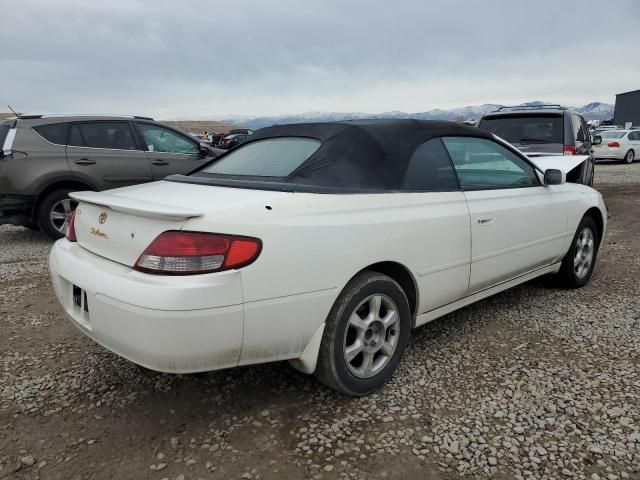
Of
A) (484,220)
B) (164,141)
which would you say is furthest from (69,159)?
(484,220)

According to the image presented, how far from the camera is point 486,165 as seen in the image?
3752mm

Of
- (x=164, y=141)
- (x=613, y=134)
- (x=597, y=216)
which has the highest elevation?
(x=613, y=134)

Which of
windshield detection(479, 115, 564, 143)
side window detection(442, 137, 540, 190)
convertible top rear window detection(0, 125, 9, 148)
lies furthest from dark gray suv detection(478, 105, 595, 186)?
convertible top rear window detection(0, 125, 9, 148)

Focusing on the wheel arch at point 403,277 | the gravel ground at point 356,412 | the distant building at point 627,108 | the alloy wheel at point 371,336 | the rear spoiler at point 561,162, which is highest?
the distant building at point 627,108

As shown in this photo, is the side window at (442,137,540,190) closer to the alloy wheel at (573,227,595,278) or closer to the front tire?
the alloy wheel at (573,227,595,278)

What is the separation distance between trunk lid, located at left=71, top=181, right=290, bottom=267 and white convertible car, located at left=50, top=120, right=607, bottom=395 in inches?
0.4

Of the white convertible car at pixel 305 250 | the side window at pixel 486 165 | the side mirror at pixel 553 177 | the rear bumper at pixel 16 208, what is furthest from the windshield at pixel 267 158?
the rear bumper at pixel 16 208

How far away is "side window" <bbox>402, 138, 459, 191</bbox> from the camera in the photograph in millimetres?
3012

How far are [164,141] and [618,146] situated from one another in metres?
17.4

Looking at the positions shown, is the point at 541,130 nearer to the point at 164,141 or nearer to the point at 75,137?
the point at 164,141

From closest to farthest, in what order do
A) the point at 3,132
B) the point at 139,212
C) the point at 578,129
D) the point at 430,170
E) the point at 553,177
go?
the point at 139,212 → the point at 430,170 → the point at 553,177 → the point at 3,132 → the point at 578,129

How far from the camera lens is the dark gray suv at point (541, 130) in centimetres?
733

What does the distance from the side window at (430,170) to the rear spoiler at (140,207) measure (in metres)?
1.30

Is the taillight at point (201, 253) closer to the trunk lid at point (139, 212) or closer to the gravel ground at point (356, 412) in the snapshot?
the trunk lid at point (139, 212)
